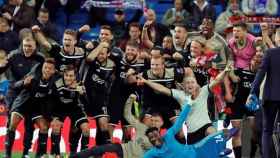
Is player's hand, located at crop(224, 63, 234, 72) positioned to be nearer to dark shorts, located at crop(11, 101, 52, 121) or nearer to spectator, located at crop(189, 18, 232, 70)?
spectator, located at crop(189, 18, 232, 70)

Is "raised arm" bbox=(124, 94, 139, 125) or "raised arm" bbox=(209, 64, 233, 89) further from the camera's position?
"raised arm" bbox=(124, 94, 139, 125)

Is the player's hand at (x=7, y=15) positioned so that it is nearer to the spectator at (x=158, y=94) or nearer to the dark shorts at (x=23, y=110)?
the dark shorts at (x=23, y=110)

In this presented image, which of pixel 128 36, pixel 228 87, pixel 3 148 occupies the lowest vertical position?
pixel 3 148

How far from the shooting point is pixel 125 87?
11.6 metres

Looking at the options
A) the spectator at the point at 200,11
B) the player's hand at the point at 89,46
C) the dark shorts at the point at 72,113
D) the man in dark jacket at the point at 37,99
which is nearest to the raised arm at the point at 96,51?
the player's hand at the point at 89,46

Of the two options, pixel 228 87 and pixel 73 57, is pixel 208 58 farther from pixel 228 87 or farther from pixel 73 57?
pixel 73 57

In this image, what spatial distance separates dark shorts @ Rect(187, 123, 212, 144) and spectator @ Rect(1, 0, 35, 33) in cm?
425

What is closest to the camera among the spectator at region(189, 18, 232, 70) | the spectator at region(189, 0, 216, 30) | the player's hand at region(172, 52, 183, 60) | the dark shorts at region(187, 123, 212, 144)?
the dark shorts at region(187, 123, 212, 144)

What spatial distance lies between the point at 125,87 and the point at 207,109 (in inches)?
47.3

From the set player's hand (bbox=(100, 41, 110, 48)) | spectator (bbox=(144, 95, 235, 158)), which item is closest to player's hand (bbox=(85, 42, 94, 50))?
player's hand (bbox=(100, 41, 110, 48))

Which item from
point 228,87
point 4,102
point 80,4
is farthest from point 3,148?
point 80,4

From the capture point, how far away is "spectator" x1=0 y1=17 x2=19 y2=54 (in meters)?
12.8

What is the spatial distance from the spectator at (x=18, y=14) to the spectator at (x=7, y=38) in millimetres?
791

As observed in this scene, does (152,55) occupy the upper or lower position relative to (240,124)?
upper
